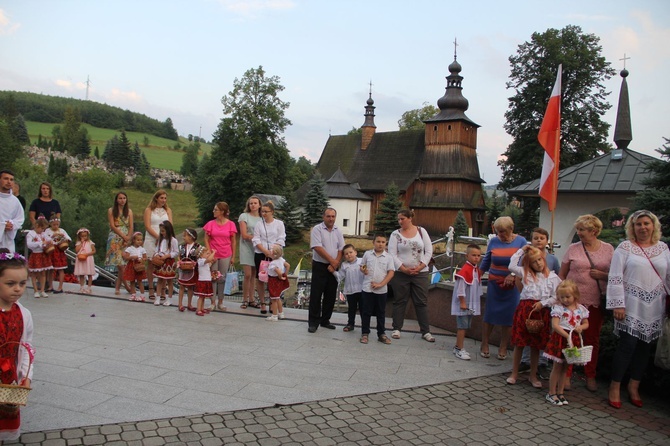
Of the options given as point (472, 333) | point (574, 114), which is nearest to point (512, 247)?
point (472, 333)

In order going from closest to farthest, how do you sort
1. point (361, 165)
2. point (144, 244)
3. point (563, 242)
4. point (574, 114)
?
1. point (144, 244)
2. point (563, 242)
3. point (574, 114)
4. point (361, 165)

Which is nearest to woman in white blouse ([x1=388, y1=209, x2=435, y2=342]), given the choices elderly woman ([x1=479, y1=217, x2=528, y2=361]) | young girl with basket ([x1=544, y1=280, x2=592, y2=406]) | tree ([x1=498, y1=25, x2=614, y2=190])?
elderly woman ([x1=479, y1=217, x2=528, y2=361])

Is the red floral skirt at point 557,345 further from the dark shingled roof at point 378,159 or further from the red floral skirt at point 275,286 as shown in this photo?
the dark shingled roof at point 378,159

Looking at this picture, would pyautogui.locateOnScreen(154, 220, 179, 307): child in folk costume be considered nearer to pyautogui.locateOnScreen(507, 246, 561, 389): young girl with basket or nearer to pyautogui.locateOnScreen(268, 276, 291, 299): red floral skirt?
pyautogui.locateOnScreen(268, 276, 291, 299): red floral skirt

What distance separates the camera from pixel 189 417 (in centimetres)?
420

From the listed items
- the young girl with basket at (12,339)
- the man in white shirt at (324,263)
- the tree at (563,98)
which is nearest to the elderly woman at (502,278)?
the man in white shirt at (324,263)

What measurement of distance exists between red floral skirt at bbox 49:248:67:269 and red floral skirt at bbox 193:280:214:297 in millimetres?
2910

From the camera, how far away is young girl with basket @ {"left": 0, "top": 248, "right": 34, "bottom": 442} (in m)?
3.38

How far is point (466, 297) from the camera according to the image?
679 cm

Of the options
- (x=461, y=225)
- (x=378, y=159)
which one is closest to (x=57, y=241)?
(x=461, y=225)

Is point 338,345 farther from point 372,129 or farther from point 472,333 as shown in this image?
point 372,129

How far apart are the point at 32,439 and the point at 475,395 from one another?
396 cm

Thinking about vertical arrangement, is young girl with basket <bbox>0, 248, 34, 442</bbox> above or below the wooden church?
below

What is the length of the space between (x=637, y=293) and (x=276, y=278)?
15.8 feet
